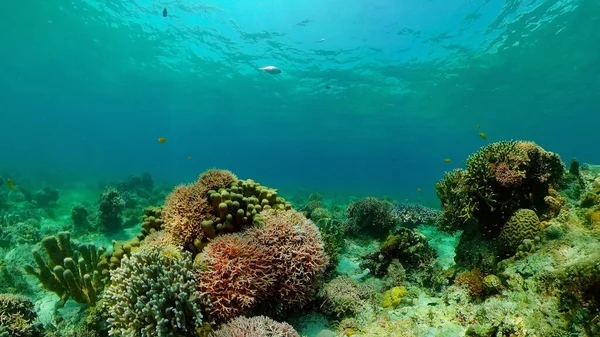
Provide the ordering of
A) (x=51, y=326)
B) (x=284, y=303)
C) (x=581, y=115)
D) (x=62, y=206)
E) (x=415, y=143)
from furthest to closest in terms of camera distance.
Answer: (x=415, y=143)
(x=581, y=115)
(x=62, y=206)
(x=51, y=326)
(x=284, y=303)

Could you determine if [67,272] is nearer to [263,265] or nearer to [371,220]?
[263,265]

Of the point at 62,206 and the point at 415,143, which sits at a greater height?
the point at 415,143

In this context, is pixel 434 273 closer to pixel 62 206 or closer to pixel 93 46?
pixel 62 206

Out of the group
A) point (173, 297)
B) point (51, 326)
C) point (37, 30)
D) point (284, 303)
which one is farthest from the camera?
point (37, 30)

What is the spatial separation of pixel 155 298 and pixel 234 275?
3.14ft

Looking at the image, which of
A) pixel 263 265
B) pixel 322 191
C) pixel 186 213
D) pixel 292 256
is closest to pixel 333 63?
pixel 322 191

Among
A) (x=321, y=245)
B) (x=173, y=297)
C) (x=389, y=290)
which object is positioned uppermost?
(x=321, y=245)

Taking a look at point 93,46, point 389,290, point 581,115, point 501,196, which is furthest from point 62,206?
point 581,115

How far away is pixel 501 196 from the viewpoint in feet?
17.3

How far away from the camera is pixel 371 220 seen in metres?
8.67

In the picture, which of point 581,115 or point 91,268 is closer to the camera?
point 91,268

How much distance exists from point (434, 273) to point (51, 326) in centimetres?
663

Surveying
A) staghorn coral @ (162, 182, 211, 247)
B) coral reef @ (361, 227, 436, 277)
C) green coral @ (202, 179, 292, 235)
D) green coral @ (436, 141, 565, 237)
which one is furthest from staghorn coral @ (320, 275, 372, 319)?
green coral @ (436, 141, 565, 237)

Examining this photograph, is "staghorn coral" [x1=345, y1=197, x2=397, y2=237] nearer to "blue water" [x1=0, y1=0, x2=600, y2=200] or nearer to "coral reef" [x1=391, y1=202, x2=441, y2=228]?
"coral reef" [x1=391, y1=202, x2=441, y2=228]
